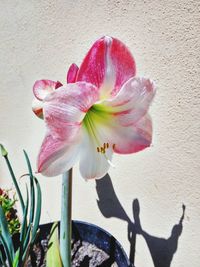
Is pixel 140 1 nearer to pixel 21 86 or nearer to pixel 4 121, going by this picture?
pixel 21 86

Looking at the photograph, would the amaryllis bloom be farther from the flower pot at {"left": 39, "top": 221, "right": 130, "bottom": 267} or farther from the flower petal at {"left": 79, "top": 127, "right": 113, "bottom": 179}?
the flower pot at {"left": 39, "top": 221, "right": 130, "bottom": 267}

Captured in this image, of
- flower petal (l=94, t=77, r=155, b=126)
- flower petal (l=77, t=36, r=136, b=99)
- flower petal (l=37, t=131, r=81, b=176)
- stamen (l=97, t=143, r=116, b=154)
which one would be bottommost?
flower petal (l=37, t=131, r=81, b=176)

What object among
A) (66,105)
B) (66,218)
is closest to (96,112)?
(66,105)

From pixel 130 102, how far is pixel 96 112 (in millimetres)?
83

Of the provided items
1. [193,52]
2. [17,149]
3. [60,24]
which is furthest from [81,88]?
[17,149]

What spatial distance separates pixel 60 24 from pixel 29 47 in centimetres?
22

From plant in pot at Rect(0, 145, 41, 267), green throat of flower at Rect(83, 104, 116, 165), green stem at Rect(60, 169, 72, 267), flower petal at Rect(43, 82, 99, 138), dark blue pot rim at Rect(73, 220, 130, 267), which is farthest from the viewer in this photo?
dark blue pot rim at Rect(73, 220, 130, 267)

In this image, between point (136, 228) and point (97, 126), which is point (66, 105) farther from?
point (136, 228)

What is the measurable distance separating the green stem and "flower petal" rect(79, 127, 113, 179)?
53mm

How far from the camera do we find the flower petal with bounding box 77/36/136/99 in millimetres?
552

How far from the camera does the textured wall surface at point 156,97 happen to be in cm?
82

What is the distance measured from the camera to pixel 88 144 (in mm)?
634

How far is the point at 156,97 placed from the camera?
89 centimetres

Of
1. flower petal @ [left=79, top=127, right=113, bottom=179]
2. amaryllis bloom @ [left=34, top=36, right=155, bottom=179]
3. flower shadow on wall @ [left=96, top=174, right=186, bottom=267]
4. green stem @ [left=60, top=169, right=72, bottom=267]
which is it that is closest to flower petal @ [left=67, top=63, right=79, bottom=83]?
amaryllis bloom @ [left=34, top=36, right=155, bottom=179]
